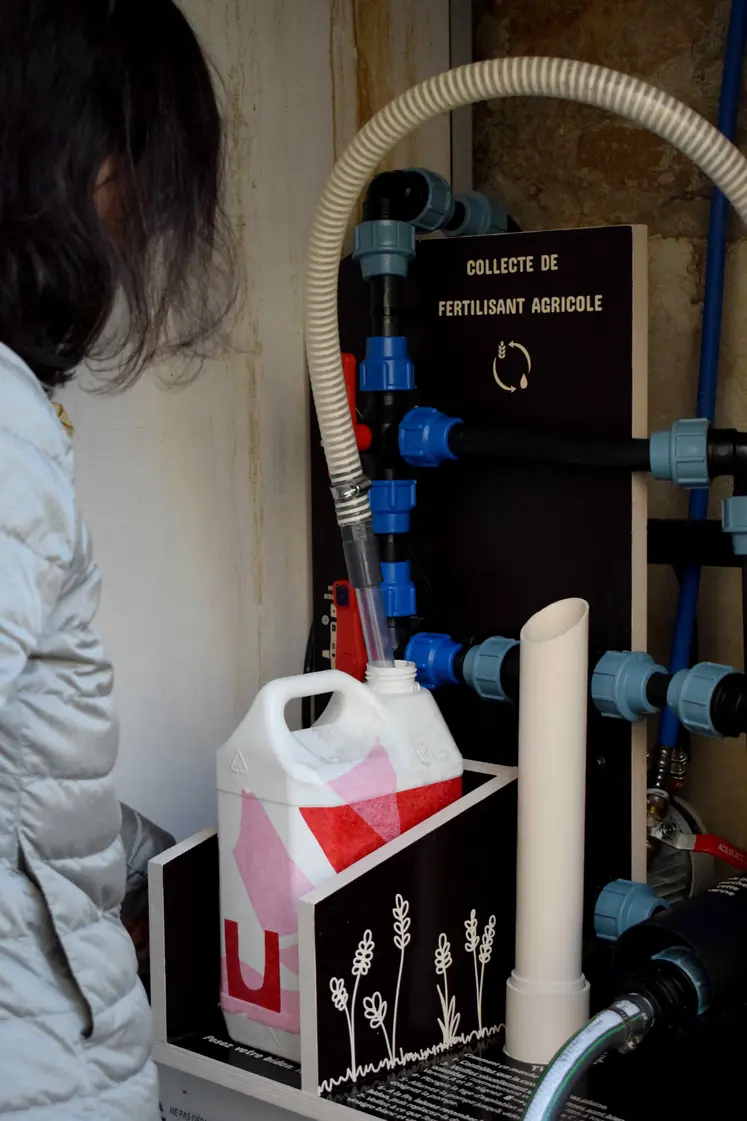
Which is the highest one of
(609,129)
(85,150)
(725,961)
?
(609,129)

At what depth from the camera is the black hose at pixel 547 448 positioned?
1.26m

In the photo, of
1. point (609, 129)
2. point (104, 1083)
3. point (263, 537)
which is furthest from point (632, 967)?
point (609, 129)

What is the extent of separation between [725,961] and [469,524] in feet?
1.96

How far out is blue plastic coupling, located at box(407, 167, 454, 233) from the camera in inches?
54.5

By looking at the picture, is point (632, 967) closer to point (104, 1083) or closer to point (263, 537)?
point (104, 1083)

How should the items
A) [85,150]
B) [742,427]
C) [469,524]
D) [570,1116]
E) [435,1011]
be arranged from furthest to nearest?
[742,427], [469,524], [435,1011], [570,1116], [85,150]

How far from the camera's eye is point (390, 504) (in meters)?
1.40

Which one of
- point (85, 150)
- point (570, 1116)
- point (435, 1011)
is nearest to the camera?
point (85, 150)

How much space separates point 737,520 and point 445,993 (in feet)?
1.73

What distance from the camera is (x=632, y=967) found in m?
1.09

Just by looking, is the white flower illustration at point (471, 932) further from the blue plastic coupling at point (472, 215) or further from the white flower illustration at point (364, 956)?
the blue plastic coupling at point (472, 215)

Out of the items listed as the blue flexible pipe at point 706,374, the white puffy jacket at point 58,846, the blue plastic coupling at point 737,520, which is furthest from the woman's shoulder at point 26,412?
the blue flexible pipe at point 706,374

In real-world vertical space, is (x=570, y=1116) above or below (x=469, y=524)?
below

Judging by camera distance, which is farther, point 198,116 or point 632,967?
point 632,967
